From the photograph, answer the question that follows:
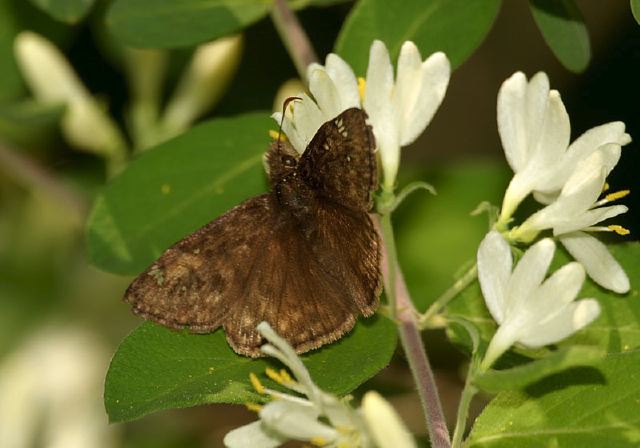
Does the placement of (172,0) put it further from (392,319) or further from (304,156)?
(392,319)

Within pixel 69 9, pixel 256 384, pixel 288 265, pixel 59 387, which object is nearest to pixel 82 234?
pixel 59 387

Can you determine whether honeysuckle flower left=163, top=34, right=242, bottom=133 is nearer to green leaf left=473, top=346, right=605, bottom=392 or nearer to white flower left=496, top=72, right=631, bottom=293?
white flower left=496, top=72, right=631, bottom=293

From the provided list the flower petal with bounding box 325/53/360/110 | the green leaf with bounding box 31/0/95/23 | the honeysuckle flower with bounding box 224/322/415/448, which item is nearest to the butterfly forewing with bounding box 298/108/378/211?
the flower petal with bounding box 325/53/360/110

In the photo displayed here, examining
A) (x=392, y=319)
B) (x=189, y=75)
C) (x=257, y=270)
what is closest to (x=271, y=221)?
(x=257, y=270)

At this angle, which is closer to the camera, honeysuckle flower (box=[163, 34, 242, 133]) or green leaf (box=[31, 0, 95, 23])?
green leaf (box=[31, 0, 95, 23])

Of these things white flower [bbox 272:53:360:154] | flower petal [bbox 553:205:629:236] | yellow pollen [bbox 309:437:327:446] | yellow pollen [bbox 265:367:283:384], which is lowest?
yellow pollen [bbox 309:437:327:446]

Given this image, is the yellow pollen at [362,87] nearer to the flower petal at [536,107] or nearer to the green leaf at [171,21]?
the flower petal at [536,107]

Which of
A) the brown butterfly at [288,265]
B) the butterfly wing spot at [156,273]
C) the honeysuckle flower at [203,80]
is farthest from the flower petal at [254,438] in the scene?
the honeysuckle flower at [203,80]
